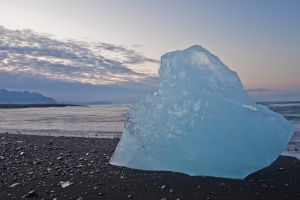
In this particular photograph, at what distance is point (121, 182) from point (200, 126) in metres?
1.83

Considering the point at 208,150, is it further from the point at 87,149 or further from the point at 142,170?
the point at 87,149

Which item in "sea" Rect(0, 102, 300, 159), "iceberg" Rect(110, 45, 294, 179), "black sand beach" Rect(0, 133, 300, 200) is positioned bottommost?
"sea" Rect(0, 102, 300, 159)

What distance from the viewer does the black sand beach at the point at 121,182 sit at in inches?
252

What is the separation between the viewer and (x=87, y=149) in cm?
1195

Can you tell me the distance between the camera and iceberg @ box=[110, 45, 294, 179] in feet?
25.1

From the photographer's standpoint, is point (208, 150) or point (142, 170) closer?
point (208, 150)

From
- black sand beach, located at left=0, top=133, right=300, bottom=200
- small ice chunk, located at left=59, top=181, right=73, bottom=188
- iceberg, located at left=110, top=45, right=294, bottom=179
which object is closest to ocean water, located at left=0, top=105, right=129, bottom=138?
black sand beach, located at left=0, top=133, right=300, bottom=200

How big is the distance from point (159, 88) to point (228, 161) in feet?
6.92

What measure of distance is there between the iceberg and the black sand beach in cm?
26

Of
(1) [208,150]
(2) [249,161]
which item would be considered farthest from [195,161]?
(2) [249,161]

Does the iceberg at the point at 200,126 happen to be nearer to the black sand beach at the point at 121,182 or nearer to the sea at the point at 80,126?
the black sand beach at the point at 121,182

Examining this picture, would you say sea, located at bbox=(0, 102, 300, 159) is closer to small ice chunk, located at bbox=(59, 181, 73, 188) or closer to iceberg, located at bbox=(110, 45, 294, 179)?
iceberg, located at bbox=(110, 45, 294, 179)

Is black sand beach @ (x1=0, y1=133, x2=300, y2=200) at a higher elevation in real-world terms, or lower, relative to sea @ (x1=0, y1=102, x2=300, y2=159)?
higher

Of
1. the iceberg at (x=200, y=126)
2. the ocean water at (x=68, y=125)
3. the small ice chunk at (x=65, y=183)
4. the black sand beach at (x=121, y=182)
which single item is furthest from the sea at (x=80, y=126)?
the small ice chunk at (x=65, y=183)
